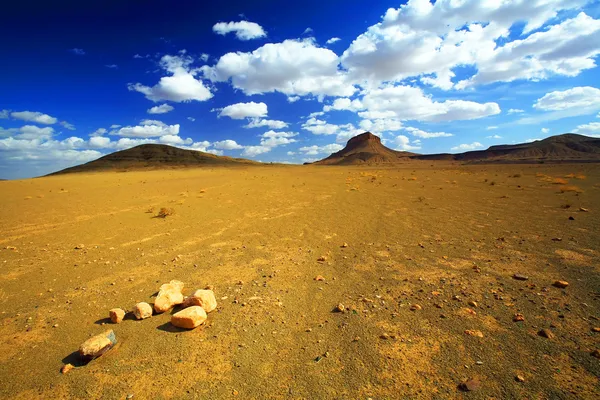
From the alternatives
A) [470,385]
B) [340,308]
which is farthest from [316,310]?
[470,385]

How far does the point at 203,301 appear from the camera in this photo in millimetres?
4371

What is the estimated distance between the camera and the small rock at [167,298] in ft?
14.5

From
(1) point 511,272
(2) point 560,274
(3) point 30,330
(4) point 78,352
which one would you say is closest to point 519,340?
(1) point 511,272

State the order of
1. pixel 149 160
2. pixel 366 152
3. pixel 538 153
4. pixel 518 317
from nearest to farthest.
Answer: pixel 518 317, pixel 149 160, pixel 538 153, pixel 366 152

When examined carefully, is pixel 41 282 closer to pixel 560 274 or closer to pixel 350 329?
pixel 350 329

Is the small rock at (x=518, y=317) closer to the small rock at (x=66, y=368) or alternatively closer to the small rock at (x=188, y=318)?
the small rock at (x=188, y=318)

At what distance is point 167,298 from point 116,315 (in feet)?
2.19

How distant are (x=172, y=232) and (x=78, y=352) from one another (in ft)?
19.0

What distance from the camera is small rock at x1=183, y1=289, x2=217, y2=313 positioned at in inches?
172

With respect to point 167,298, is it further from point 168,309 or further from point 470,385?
point 470,385

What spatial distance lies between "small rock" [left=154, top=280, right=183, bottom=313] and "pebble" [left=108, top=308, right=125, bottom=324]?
1.46 ft

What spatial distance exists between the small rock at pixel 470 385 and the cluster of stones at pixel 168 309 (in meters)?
3.11

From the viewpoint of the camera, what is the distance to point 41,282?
565 centimetres

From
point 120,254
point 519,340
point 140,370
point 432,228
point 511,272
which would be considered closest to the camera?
point 140,370
